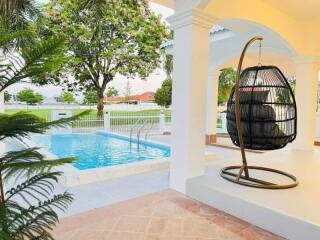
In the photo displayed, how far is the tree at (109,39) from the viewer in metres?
12.2

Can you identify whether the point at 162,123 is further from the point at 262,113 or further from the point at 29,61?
the point at 29,61

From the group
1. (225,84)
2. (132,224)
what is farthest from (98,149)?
(225,84)

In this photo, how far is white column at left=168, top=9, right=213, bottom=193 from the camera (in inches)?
132

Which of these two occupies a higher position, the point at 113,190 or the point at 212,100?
the point at 212,100

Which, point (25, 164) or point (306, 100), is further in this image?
point (306, 100)

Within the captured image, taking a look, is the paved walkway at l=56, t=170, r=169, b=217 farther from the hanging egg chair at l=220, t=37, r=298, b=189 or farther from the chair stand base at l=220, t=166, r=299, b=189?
the hanging egg chair at l=220, t=37, r=298, b=189

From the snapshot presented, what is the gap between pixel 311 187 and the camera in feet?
10.5

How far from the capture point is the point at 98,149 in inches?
344

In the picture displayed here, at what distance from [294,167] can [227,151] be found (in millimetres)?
3409

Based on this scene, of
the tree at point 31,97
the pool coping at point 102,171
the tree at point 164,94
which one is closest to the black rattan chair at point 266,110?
the pool coping at point 102,171

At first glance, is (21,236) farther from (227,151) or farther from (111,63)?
(111,63)

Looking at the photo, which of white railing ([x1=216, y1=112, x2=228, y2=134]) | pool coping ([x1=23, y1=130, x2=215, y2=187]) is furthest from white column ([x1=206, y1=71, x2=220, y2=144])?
pool coping ([x1=23, y1=130, x2=215, y2=187])

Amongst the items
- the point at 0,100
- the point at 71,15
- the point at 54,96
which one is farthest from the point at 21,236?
the point at 54,96

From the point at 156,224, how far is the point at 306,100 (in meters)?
5.02
